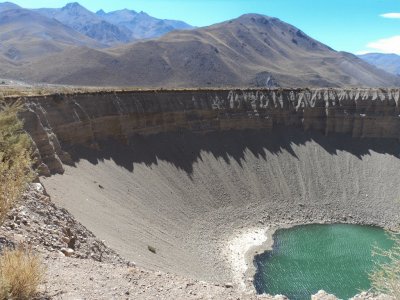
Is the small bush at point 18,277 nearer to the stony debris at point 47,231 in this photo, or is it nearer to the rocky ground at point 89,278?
the rocky ground at point 89,278

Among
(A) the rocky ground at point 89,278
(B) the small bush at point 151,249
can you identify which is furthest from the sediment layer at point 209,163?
(A) the rocky ground at point 89,278

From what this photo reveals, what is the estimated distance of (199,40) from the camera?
190m

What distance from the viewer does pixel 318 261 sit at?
1458 inches

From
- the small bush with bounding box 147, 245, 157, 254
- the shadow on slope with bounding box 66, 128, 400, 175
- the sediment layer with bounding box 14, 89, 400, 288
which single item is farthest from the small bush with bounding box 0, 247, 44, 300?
the shadow on slope with bounding box 66, 128, 400, 175

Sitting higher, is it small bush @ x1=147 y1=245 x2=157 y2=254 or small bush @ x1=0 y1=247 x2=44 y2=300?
small bush @ x1=0 y1=247 x2=44 y2=300

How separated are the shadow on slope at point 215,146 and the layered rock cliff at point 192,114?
2.87 feet

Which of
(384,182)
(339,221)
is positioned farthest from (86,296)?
(384,182)

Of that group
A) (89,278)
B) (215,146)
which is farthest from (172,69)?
(89,278)

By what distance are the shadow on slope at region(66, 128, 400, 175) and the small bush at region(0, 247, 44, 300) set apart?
2876 centimetres

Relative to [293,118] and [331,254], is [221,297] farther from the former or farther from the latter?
[293,118]

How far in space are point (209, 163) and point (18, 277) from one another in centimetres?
3933

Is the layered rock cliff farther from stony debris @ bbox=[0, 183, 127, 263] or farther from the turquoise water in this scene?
the turquoise water

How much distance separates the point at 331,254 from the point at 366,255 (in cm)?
298

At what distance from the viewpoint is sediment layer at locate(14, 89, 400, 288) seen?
106 ft
